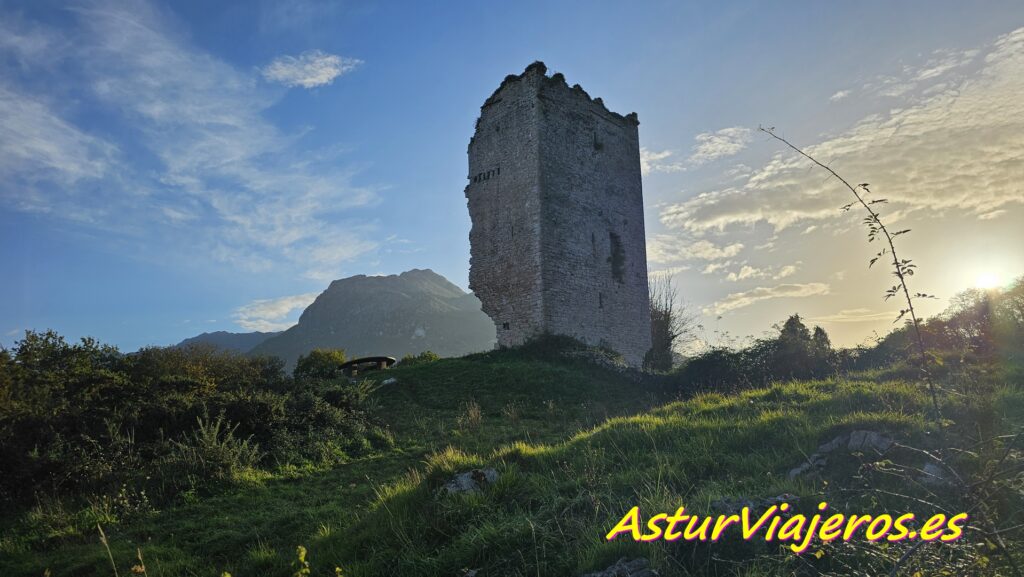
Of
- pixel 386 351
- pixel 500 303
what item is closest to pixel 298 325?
pixel 386 351

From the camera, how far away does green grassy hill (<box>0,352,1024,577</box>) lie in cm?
440

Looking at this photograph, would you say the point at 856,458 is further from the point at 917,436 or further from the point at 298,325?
the point at 298,325

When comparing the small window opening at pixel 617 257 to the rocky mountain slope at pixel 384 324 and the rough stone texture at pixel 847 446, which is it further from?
the rocky mountain slope at pixel 384 324

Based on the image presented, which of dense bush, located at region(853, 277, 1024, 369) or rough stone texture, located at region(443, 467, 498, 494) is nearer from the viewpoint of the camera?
rough stone texture, located at region(443, 467, 498, 494)

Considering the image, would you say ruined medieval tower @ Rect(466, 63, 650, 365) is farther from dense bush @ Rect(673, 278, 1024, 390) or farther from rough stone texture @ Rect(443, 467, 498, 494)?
rough stone texture @ Rect(443, 467, 498, 494)

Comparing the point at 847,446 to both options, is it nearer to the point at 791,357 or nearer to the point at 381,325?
the point at 791,357

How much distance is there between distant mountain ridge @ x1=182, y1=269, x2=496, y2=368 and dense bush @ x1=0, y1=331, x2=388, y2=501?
9473 cm

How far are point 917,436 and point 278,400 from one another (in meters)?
10.5

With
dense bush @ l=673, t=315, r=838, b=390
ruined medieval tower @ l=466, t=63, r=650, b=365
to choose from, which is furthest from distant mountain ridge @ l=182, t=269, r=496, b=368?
dense bush @ l=673, t=315, r=838, b=390

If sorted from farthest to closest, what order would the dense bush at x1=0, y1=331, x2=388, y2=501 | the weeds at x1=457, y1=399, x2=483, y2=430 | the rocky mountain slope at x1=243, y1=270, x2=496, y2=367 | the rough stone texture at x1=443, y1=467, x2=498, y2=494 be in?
1. the rocky mountain slope at x1=243, y1=270, x2=496, y2=367
2. the weeds at x1=457, y1=399, x2=483, y2=430
3. the dense bush at x1=0, y1=331, x2=388, y2=501
4. the rough stone texture at x1=443, y1=467, x2=498, y2=494

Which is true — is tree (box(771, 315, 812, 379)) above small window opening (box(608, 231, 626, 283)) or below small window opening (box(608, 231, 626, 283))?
below

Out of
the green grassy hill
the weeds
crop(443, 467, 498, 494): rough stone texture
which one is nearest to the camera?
the green grassy hill

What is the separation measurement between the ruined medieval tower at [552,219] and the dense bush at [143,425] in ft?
27.1

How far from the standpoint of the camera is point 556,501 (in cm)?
526
